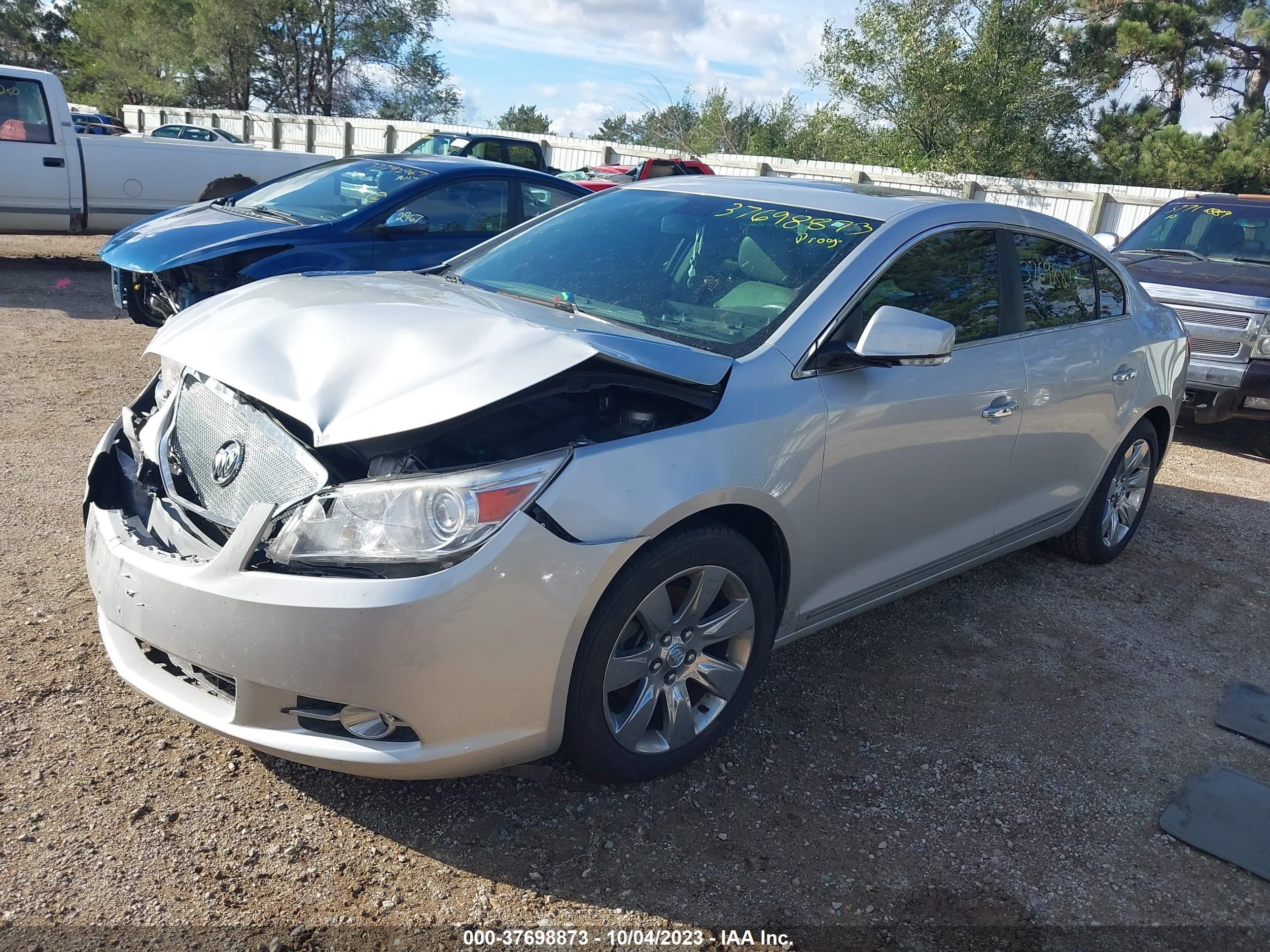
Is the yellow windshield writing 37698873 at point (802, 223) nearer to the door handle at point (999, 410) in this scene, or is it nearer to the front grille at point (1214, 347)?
the door handle at point (999, 410)

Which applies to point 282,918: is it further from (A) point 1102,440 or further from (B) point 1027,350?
(A) point 1102,440

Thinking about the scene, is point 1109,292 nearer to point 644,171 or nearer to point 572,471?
point 572,471

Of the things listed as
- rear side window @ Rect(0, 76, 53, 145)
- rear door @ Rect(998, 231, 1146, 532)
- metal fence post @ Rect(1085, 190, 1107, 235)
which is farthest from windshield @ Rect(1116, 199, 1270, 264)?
rear side window @ Rect(0, 76, 53, 145)

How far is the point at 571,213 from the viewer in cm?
424

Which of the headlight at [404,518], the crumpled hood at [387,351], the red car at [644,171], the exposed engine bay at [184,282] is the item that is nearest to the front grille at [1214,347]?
the crumpled hood at [387,351]

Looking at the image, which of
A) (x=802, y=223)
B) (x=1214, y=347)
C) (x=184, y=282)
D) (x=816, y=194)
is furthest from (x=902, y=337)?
(x=184, y=282)

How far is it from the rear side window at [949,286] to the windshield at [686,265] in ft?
0.58

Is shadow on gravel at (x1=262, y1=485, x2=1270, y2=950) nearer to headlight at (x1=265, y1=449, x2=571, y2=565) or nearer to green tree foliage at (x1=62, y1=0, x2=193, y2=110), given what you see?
headlight at (x1=265, y1=449, x2=571, y2=565)

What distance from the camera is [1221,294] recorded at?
→ 7.49m

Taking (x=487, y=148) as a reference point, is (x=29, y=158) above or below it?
below

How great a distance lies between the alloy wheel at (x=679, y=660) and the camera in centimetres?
279

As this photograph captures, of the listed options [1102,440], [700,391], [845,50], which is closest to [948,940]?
[700,391]

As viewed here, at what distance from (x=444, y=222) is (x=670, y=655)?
18.8 feet

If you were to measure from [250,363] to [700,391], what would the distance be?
48.5 inches
